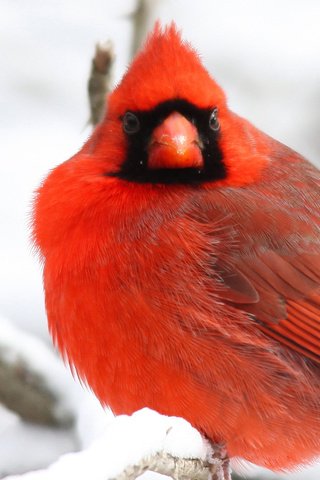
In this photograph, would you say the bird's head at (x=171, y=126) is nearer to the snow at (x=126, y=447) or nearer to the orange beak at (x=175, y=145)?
the orange beak at (x=175, y=145)

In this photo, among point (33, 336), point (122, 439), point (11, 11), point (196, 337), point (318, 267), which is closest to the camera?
point (122, 439)

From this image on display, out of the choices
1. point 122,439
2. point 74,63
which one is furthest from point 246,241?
point 74,63

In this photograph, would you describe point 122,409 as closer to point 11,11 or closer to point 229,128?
point 229,128

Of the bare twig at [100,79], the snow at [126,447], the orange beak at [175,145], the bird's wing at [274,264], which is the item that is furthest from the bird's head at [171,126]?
the snow at [126,447]

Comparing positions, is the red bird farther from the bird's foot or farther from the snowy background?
the snowy background

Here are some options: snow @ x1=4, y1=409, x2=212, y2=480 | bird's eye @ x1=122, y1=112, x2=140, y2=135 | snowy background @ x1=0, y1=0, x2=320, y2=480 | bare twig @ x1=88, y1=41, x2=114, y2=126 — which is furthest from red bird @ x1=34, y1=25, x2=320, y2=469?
snowy background @ x1=0, y1=0, x2=320, y2=480

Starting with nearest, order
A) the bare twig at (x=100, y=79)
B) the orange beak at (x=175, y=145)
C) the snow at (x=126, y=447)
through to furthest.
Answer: the snow at (x=126, y=447) < the orange beak at (x=175, y=145) < the bare twig at (x=100, y=79)
